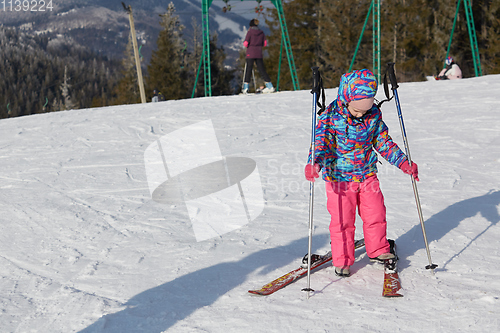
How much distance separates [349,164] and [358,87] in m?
0.51

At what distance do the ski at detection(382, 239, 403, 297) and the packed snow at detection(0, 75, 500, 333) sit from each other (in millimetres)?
42

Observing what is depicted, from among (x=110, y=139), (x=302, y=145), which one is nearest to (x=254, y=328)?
(x=302, y=145)

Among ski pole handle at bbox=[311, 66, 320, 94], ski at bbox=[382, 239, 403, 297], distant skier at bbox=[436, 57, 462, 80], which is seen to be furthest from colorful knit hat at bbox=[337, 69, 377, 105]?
distant skier at bbox=[436, 57, 462, 80]

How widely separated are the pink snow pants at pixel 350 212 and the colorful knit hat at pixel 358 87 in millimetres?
553

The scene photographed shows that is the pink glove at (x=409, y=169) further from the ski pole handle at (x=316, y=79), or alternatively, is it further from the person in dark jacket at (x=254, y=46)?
the person in dark jacket at (x=254, y=46)

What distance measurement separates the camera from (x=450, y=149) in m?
6.21

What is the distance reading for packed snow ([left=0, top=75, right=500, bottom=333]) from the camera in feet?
8.05

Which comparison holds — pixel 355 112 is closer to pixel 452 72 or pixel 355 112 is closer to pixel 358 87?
pixel 358 87

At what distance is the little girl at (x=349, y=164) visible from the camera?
276 centimetres

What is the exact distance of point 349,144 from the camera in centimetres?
278

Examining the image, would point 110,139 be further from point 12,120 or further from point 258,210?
point 258,210

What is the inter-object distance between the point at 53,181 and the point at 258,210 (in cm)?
294

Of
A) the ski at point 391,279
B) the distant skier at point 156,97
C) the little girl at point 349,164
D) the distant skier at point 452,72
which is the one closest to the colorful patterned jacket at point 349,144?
the little girl at point 349,164

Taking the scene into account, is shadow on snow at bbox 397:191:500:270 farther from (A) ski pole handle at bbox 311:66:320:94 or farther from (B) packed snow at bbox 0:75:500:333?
(A) ski pole handle at bbox 311:66:320:94
